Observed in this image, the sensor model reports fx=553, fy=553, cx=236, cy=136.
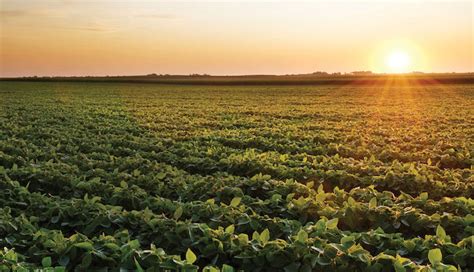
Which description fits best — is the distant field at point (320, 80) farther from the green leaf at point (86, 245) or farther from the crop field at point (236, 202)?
the green leaf at point (86, 245)

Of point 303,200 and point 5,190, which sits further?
point 5,190

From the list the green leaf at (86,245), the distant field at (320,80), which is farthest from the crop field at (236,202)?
the distant field at (320,80)

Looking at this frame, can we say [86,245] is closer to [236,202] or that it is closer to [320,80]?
[236,202]

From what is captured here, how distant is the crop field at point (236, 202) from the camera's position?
5.03 meters

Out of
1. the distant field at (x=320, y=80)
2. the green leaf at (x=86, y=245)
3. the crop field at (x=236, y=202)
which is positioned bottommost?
the distant field at (x=320, y=80)

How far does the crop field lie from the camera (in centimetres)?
503

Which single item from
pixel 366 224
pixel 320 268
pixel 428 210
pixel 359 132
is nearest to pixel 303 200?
pixel 366 224

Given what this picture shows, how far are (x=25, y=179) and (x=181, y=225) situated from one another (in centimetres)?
466

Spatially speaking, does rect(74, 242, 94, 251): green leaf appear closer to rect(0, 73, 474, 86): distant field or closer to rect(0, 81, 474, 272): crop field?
rect(0, 81, 474, 272): crop field

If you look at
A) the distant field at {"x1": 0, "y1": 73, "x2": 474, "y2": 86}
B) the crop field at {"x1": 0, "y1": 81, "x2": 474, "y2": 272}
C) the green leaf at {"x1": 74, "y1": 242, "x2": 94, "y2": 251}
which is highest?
the green leaf at {"x1": 74, "y1": 242, "x2": 94, "y2": 251}

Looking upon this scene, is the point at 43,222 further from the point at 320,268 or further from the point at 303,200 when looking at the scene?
the point at 320,268

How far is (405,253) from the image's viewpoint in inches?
207

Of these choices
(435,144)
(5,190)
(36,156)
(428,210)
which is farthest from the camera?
(435,144)

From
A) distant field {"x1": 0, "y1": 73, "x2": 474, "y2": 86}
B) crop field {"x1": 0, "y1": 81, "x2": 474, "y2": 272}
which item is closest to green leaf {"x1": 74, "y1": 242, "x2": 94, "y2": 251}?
crop field {"x1": 0, "y1": 81, "x2": 474, "y2": 272}
